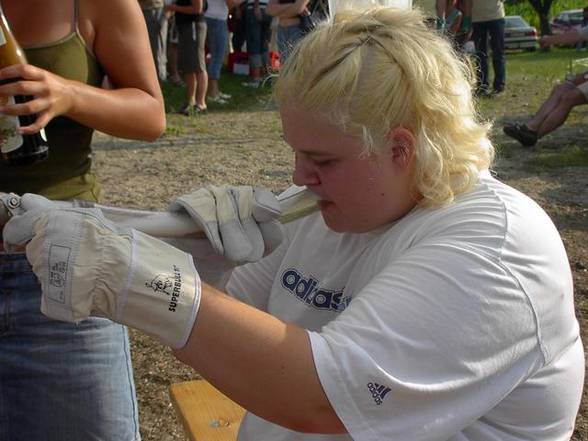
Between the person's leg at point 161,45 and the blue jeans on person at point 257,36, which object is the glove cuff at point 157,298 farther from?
the blue jeans on person at point 257,36

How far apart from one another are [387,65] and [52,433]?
1203mm

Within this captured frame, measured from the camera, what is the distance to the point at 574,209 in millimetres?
5379

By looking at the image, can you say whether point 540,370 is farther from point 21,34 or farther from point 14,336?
point 21,34

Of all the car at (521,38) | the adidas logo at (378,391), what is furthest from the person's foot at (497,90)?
the car at (521,38)

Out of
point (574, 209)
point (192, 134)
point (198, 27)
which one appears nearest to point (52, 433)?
point (574, 209)

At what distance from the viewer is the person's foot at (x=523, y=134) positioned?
7215 mm

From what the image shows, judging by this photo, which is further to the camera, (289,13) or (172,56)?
(172,56)

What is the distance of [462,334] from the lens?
1.23 meters

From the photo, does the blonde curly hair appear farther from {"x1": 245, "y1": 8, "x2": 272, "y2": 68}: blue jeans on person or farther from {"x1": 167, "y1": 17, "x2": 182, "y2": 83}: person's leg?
{"x1": 167, "y1": 17, "x2": 182, "y2": 83}: person's leg

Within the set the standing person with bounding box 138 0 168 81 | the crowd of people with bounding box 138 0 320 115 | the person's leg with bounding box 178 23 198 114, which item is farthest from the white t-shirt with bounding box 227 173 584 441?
the standing person with bounding box 138 0 168 81

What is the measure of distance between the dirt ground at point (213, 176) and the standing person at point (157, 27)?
134cm

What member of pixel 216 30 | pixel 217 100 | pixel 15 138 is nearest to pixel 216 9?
pixel 216 30

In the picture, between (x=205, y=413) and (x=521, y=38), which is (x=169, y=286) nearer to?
(x=205, y=413)

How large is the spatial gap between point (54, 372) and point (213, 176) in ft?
15.0
